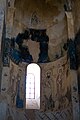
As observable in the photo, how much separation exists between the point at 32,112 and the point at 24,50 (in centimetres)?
352

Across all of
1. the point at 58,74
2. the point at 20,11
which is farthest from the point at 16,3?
the point at 58,74

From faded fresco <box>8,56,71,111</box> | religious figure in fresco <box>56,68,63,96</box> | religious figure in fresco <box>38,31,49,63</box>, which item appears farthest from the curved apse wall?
religious figure in fresco <box>56,68,63,96</box>

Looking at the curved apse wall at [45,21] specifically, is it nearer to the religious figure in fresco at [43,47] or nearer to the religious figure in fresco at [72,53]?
the religious figure in fresco at [43,47]

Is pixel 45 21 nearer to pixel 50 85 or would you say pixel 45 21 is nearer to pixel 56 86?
pixel 50 85

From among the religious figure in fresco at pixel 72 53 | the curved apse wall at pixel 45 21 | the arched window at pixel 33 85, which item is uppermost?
the curved apse wall at pixel 45 21

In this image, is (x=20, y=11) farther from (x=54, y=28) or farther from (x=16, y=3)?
(x=54, y=28)

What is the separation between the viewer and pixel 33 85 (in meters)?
14.4

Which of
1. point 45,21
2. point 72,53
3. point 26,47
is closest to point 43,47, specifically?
point 26,47

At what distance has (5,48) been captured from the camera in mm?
12750

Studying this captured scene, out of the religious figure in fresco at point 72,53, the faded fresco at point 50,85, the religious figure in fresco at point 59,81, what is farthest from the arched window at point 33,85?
the religious figure in fresco at point 72,53

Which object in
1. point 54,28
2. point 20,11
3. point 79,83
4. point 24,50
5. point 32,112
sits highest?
point 20,11

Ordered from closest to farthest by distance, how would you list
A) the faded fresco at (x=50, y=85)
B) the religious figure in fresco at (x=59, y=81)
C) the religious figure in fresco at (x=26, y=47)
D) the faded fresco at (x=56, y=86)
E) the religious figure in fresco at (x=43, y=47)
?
the faded fresco at (x=50, y=85) → the faded fresco at (x=56, y=86) → the religious figure in fresco at (x=59, y=81) → the religious figure in fresco at (x=26, y=47) → the religious figure in fresco at (x=43, y=47)

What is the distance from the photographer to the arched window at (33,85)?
13.9 meters

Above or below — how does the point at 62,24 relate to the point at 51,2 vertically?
below
